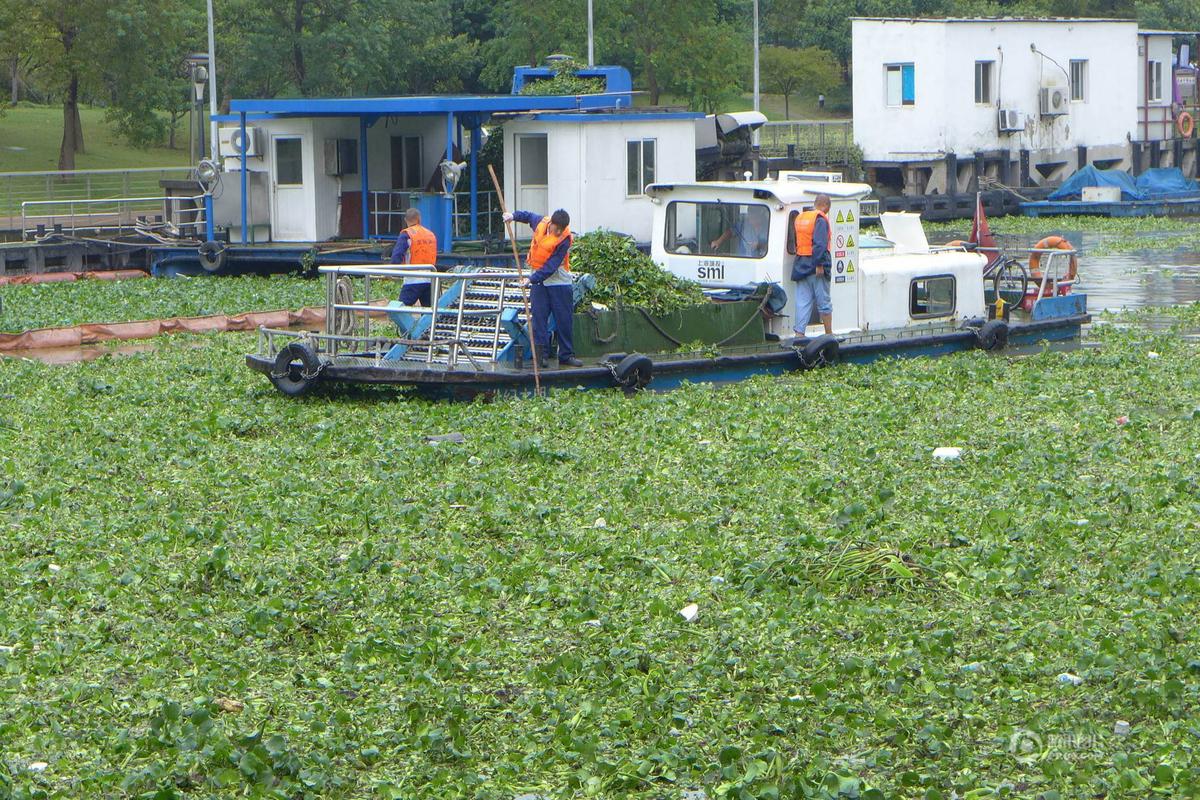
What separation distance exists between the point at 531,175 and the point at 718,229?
37.0ft

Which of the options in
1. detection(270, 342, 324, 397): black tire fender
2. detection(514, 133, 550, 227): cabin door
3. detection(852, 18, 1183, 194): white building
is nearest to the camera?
detection(270, 342, 324, 397): black tire fender

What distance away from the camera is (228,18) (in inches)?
1970

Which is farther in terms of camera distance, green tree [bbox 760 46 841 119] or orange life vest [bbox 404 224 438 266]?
green tree [bbox 760 46 841 119]

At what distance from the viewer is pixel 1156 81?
5459cm

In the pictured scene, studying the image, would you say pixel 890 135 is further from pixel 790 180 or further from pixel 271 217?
pixel 790 180

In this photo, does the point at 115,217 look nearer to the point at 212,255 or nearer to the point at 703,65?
the point at 212,255

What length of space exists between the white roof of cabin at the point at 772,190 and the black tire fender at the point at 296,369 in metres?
4.88

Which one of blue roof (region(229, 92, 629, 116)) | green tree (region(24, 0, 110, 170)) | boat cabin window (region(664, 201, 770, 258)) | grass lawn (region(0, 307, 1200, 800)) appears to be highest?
green tree (region(24, 0, 110, 170))

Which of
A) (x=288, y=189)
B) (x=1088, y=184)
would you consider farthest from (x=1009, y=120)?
(x=288, y=189)

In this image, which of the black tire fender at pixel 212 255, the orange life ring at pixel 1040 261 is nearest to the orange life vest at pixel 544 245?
the orange life ring at pixel 1040 261

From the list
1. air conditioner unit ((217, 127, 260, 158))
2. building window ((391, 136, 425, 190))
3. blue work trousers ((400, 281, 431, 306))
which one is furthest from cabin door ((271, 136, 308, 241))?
blue work trousers ((400, 281, 431, 306))

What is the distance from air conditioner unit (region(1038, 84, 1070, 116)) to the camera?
48.8m

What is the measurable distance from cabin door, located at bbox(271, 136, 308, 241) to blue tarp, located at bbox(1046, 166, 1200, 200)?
80.3 ft

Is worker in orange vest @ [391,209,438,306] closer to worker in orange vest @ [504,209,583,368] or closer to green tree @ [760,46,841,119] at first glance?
worker in orange vest @ [504,209,583,368]
